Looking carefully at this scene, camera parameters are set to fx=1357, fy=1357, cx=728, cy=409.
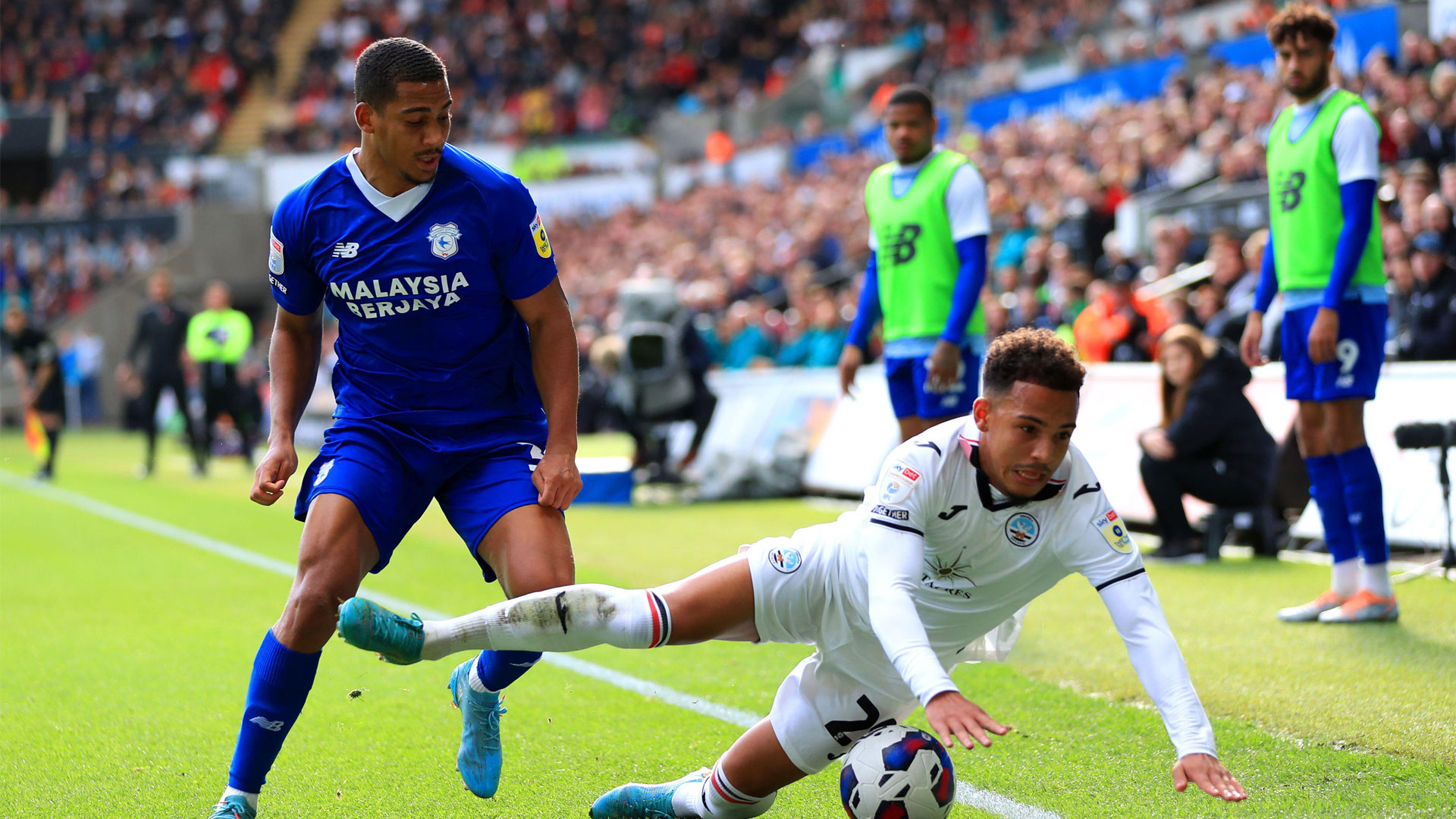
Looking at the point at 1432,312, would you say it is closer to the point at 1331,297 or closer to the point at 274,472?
the point at 1331,297

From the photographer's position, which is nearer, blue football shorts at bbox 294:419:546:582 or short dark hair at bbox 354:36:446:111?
short dark hair at bbox 354:36:446:111

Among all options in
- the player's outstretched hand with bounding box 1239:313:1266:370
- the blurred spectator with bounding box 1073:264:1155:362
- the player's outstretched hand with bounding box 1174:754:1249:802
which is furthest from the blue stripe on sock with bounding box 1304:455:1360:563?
the blurred spectator with bounding box 1073:264:1155:362

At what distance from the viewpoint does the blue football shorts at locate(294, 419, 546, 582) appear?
3691 millimetres

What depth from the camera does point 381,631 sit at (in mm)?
3104

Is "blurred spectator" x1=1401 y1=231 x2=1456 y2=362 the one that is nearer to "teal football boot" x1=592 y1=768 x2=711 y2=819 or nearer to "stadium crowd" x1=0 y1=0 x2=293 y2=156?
"teal football boot" x1=592 y1=768 x2=711 y2=819

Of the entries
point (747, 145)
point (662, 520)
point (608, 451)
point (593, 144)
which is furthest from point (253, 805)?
point (593, 144)

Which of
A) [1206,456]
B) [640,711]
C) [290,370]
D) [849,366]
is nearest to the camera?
[290,370]

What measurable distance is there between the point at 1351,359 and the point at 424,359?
4.20m

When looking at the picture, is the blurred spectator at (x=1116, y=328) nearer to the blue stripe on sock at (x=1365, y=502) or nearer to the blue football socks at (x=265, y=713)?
the blue stripe on sock at (x=1365, y=502)

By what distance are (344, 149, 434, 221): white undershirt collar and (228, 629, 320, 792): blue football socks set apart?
1199mm

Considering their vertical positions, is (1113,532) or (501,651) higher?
(1113,532)

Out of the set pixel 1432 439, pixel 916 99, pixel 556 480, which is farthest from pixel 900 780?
pixel 1432 439

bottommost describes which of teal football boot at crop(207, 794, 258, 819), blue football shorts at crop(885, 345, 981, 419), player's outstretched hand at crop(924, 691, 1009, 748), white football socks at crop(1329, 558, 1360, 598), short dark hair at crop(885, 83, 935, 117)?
teal football boot at crop(207, 794, 258, 819)

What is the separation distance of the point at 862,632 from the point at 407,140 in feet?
5.80
